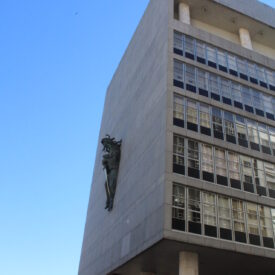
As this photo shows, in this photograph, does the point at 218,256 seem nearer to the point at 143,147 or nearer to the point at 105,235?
the point at 143,147

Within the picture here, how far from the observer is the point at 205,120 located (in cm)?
2836

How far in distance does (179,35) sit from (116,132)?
1419 cm

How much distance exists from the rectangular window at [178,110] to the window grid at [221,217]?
535 centimetres

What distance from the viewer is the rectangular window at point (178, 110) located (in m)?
27.0

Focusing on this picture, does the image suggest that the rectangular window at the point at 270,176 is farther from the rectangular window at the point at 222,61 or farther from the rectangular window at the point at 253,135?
the rectangular window at the point at 222,61

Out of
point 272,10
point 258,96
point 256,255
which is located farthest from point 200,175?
point 272,10

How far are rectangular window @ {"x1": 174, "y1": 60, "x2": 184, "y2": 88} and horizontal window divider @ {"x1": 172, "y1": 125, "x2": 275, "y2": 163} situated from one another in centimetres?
464

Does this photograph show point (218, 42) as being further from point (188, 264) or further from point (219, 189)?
point (188, 264)

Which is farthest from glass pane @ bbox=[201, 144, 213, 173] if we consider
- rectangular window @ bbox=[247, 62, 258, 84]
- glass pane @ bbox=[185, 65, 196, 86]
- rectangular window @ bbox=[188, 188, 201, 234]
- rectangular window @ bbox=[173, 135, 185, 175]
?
rectangular window @ bbox=[247, 62, 258, 84]

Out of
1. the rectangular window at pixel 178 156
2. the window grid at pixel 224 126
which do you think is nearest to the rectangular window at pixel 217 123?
Result: the window grid at pixel 224 126

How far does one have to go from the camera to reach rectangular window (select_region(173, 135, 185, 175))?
24.8 metres

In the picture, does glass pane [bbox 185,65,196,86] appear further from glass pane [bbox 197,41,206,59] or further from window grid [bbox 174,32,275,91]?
glass pane [bbox 197,41,206,59]

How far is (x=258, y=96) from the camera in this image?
3284 centimetres

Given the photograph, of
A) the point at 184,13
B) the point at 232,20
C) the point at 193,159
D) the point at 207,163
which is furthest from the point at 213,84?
the point at 232,20
